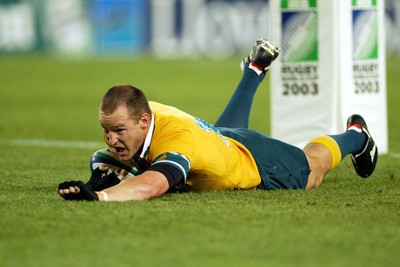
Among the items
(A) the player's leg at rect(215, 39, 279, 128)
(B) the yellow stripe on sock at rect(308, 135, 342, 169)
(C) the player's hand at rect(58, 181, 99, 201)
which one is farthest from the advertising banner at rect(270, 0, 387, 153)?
(C) the player's hand at rect(58, 181, 99, 201)

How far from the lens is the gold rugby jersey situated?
5.40 metres

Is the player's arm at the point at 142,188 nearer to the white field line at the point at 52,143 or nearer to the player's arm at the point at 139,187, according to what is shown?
the player's arm at the point at 139,187

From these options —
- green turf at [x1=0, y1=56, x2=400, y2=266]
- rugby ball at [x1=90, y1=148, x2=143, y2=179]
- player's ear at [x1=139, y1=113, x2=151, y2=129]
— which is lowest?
green turf at [x1=0, y1=56, x2=400, y2=266]

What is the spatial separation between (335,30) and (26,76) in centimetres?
1377

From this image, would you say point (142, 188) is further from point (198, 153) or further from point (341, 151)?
point (341, 151)

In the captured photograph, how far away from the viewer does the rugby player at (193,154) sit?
5273 mm

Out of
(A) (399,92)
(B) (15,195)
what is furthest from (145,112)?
(A) (399,92)

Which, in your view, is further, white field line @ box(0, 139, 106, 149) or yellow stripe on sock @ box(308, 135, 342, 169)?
white field line @ box(0, 139, 106, 149)

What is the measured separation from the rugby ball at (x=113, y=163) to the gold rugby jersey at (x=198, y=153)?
0.76ft

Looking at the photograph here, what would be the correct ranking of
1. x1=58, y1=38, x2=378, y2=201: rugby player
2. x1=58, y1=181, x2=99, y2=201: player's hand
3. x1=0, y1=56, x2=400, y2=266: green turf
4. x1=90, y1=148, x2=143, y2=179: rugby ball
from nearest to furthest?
x1=0, y1=56, x2=400, y2=266: green turf
x1=58, y1=181, x2=99, y2=201: player's hand
x1=58, y1=38, x2=378, y2=201: rugby player
x1=90, y1=148, x2=143, y2=179: rugby ball

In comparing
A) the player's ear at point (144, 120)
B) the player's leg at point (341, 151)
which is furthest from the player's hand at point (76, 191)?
the player's leg at point (341, 151)

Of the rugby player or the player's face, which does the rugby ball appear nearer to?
the rugby player

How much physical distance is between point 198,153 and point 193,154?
0.16 feet

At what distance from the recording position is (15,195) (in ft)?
19.1
